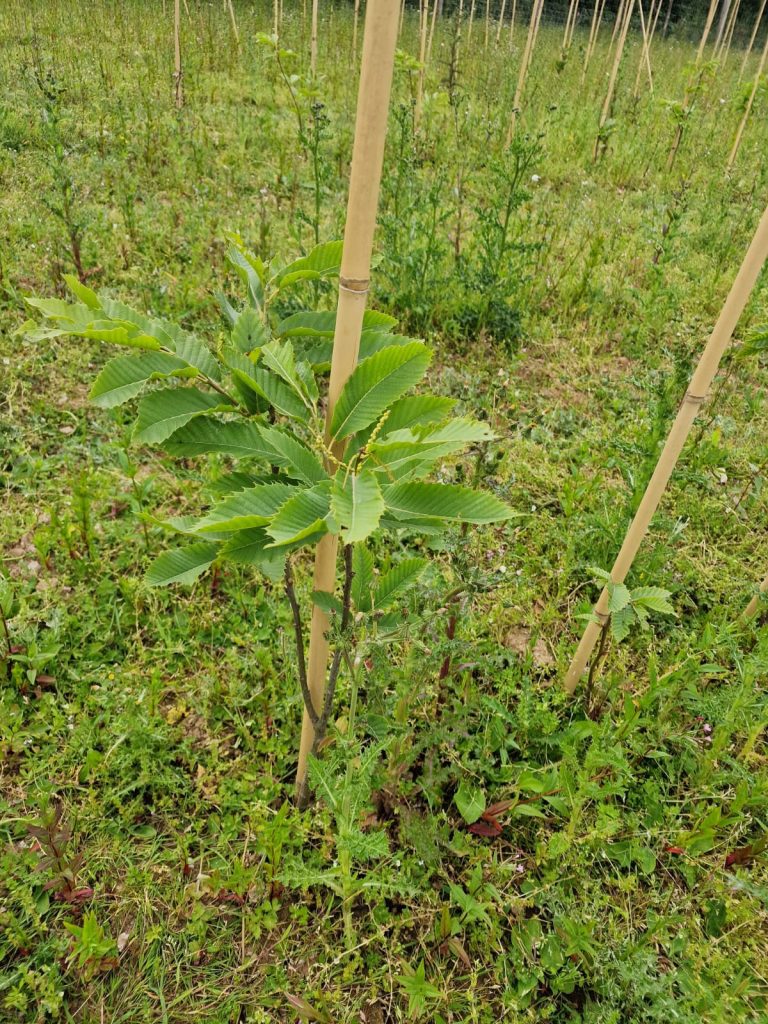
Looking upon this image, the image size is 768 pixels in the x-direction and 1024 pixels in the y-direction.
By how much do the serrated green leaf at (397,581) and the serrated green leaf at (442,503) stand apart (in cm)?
39

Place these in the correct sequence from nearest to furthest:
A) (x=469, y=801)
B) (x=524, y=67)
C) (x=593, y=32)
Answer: (x=469, y=801)
(x=524, y=67)
(x=593, y=32)

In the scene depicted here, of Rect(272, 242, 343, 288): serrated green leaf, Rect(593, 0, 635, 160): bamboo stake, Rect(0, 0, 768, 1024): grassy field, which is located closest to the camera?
Rect(272, 242, 343, 288): serrated green leaf

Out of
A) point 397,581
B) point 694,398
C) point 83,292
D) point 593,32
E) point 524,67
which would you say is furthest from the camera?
point 593,32

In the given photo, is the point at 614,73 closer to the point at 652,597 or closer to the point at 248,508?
the point at 652,597

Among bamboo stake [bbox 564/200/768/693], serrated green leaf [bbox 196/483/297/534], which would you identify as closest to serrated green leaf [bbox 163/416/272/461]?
serrated green leaf [bbox 196/483/297/534]

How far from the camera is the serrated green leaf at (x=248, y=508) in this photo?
84 centimetres

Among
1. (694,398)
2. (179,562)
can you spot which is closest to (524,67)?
(694,398)

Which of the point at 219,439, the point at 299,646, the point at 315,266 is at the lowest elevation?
the point at 299,646

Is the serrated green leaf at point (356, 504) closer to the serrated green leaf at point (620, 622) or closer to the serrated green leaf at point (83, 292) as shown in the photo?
the serrated green leaf at point (83, 292)

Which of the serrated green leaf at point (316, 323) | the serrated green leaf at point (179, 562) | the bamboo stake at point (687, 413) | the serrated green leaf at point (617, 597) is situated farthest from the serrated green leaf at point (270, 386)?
the serrated green leaf at point (617, 597)

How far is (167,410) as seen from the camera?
3.21ft

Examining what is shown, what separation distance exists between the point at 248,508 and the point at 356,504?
7.1 inches

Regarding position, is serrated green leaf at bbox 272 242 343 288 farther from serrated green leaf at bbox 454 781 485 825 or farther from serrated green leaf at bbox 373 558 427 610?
serrated green leaf at bbox 454 781 485 825

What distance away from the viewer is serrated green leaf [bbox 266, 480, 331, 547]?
0.80m
